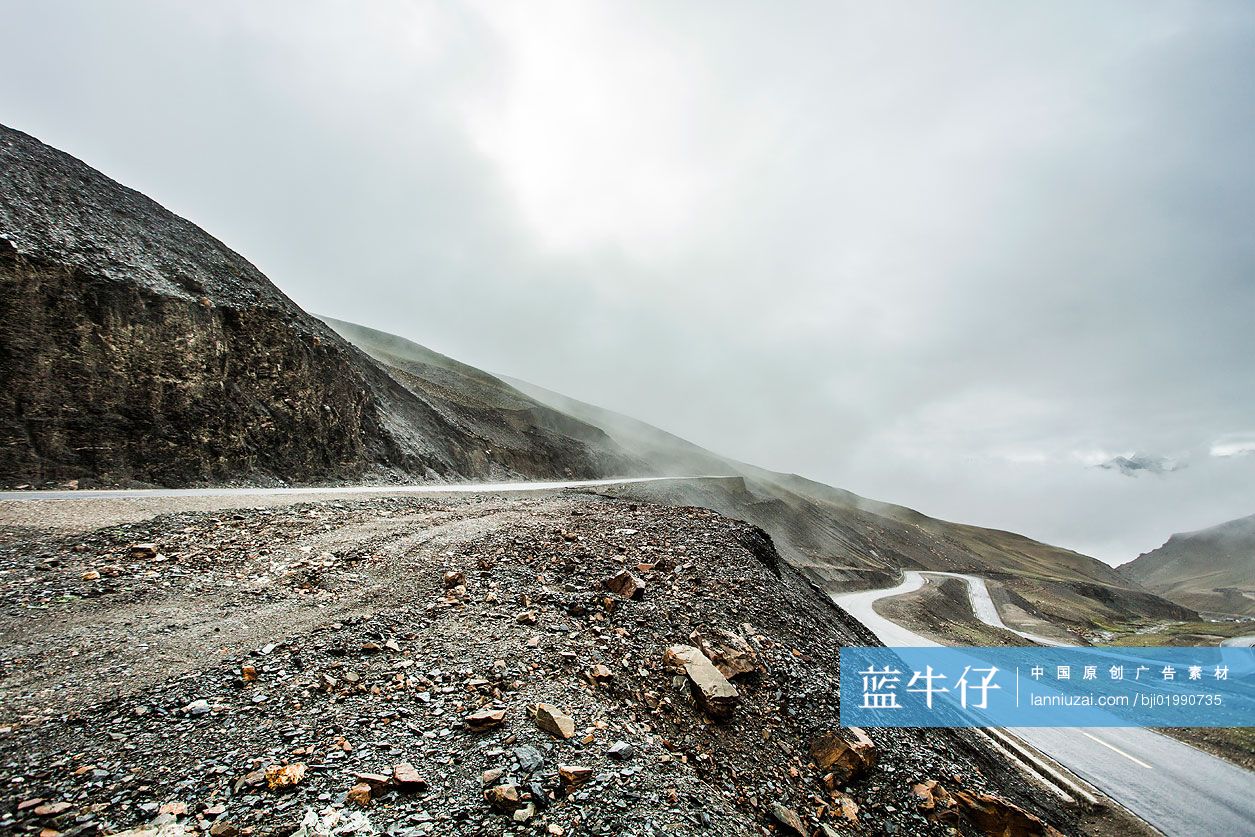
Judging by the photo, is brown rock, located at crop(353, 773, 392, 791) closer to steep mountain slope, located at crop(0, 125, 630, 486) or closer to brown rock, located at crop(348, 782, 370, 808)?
brown rock, located at crop(348, 782, 370, 808)

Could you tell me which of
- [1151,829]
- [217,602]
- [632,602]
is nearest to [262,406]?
[217,602]

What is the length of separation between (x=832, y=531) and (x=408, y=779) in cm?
7279

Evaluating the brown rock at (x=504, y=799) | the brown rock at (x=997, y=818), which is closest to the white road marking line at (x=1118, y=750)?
the brown rock at (x=997, y=818)

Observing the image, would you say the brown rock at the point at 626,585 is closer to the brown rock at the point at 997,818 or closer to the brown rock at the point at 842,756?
the brown rock at the point at 842,756

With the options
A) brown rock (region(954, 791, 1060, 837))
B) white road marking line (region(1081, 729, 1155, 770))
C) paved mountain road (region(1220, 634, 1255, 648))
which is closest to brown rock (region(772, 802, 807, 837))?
brown rock (region(954, 791, 1060, 837))

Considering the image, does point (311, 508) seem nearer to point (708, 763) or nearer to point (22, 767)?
point (22, 767)

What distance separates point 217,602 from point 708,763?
23.0ft

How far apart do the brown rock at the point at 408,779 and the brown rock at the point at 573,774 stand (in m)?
1.19

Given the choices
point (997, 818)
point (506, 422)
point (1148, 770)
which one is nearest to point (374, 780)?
point (997, 818)

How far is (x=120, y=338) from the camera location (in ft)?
57.1

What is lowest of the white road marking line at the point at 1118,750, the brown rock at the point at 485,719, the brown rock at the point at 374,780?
the white road marking line at the point at 1118,750

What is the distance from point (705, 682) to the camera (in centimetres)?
658

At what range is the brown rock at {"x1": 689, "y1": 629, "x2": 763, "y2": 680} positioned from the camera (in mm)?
7251

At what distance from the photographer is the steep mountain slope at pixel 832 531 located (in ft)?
174
